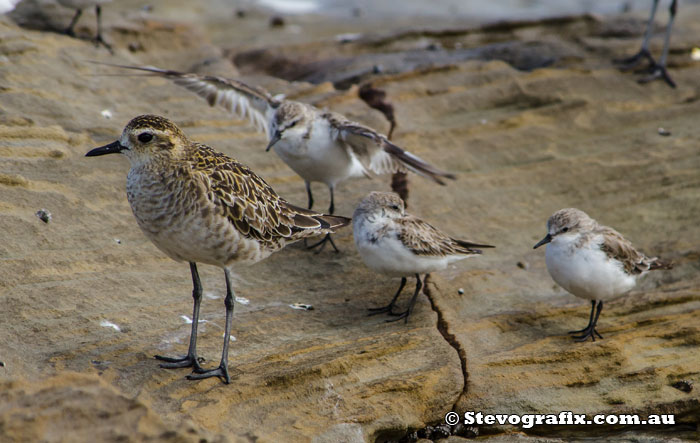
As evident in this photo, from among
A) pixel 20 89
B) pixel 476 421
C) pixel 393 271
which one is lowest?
pixel 476 421

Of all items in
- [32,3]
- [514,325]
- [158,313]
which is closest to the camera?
[158,313]

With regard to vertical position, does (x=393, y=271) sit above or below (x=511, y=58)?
below

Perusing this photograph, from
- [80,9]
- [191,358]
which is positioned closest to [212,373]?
[191,358]

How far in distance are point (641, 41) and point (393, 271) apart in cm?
729

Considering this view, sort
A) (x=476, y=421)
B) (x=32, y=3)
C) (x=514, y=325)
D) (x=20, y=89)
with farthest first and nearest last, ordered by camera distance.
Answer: (x=32, y=3) → (x=20, y=89) → (x=514, y=325) → (x=476, y=421)

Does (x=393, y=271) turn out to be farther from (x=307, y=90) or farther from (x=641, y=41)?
(x=641, y=41)

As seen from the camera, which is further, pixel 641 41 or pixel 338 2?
pixel 338 2

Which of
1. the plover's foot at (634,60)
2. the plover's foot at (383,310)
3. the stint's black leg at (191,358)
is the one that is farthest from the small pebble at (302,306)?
the plover's foot at (634,60)

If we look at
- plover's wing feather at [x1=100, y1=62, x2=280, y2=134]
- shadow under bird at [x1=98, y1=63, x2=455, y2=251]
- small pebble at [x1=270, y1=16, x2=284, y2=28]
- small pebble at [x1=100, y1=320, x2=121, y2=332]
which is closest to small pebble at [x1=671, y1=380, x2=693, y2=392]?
shadow under bird at [x1=98, y1=63, x2=455, y2=251]

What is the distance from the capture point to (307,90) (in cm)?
991

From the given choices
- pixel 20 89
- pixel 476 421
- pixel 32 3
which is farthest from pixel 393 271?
pixel 32 3

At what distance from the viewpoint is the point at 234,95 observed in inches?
336

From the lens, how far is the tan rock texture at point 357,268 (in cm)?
517

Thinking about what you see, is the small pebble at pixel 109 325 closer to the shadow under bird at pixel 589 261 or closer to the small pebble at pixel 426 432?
the small pebble at pixel 426 432
